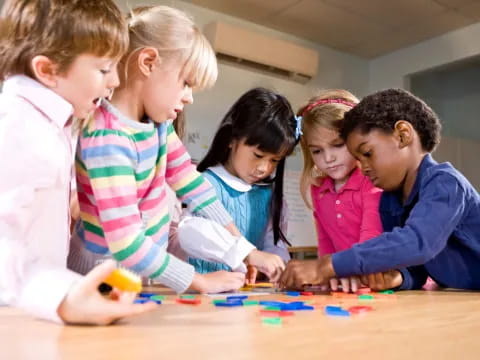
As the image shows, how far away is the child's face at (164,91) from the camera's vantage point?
3.33ft

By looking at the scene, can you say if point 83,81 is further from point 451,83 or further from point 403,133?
point 451,83

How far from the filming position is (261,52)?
3.70 meters

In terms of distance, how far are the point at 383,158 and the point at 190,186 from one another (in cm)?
55

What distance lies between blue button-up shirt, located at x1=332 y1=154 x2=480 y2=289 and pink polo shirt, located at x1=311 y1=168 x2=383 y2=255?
15 cm

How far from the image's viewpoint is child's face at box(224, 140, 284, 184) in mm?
1566

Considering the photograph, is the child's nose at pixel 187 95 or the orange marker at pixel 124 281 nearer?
the orange marker at pixel 124 281

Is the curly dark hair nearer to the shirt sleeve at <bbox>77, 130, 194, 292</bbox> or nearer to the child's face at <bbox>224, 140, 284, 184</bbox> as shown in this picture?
the child's face at <bbox>224, 140, 284, 184</bbox>

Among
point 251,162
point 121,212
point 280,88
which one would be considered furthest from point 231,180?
point 280,88

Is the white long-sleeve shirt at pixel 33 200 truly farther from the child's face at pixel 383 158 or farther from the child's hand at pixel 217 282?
the child's face at pixel 383 158

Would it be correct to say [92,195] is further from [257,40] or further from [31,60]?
[257,40]

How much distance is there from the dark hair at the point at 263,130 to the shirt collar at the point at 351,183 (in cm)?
19

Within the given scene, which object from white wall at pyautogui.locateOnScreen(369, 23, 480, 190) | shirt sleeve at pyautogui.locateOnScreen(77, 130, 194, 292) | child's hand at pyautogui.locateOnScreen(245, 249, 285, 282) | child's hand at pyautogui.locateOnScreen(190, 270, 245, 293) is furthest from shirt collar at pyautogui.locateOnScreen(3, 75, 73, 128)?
white wall at pyautogui.locateOnScreen(369, 23, 480, 190)

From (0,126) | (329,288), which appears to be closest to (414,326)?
(329,288)

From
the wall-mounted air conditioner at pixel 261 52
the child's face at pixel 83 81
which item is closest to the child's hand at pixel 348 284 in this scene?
the child's face at pixel 83 81
